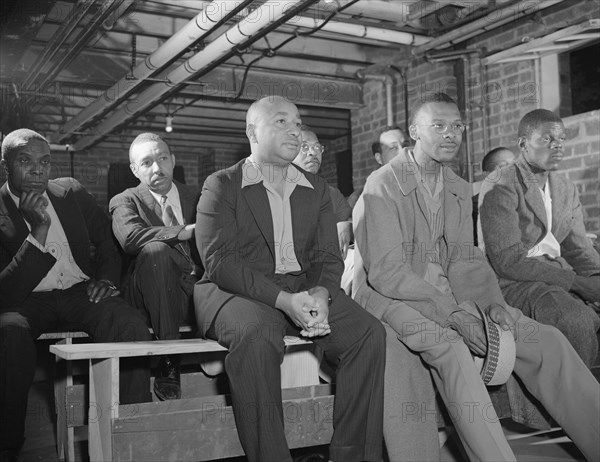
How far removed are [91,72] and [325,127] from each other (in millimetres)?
5074

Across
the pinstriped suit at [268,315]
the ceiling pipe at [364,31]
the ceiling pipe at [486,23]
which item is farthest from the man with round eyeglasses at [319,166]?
the ceiling pipe at [486,23]

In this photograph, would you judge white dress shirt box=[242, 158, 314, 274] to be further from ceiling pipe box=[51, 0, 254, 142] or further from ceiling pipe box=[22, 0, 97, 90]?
ceiling pipe box=[22, 0, 97, 90]

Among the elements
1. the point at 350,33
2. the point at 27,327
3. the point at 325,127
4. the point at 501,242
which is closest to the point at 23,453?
the point at 27,327

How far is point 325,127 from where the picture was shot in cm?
1078

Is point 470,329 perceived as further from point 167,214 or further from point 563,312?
point 167,214

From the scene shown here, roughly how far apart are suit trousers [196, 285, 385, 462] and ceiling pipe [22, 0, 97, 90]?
3183 mm

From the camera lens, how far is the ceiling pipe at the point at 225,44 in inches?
182

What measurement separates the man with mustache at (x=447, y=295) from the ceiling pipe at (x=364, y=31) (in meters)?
3.03

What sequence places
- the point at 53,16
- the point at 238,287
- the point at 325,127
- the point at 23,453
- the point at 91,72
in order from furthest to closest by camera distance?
the point at 325,127
the point at 91,72
the point at 53,16
the point at 23,453
the point at 238,287

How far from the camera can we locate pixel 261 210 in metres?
2.49

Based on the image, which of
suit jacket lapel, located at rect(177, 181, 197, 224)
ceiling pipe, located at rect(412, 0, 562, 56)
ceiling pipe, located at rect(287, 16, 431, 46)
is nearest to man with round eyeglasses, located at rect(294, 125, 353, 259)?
suit jacket lapel, located at rect(177, 181, 197, 224)

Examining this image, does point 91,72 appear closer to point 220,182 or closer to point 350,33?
point 350,33

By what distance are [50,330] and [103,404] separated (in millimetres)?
685

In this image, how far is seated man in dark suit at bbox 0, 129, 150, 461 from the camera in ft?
8.04
